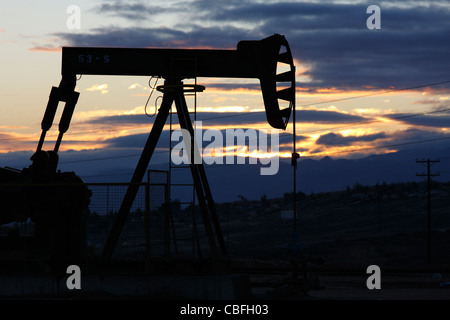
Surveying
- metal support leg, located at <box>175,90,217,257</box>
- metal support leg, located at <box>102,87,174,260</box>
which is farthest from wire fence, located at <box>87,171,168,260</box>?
metal support leg, located at <box>175,90,217,257</box>

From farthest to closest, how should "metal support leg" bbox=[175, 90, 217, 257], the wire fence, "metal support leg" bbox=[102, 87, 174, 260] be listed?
"metal support leg" bbox=[102, 87, 174, 260] < "metal support leg" bbox=[175, 90, 217, 257] < the wire fence

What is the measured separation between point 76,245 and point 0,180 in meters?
2.34

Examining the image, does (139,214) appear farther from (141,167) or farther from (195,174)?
(195,174)

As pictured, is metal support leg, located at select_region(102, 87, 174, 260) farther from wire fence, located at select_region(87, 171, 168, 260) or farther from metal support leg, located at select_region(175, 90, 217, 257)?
metal support leg, located at select_region(175, 90, 217, 257)

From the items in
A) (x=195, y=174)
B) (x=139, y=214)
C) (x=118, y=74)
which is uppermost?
(x=118, y=74)

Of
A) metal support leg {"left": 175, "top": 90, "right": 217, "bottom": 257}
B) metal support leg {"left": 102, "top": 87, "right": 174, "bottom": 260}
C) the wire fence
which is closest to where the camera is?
the wire fence

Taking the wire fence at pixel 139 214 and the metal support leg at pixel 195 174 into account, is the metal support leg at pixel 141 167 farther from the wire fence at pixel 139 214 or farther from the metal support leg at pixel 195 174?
the metal support leg at pixel 195 174

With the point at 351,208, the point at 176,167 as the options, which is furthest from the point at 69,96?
the point at 351,208

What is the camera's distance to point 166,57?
1622 centimetres

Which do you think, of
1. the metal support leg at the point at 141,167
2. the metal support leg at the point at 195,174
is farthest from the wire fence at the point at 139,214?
the metal support leg at the point at 195,174

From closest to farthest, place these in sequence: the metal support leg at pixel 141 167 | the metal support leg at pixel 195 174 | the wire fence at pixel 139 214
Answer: the wire fence at pixel 139 214, the metal support leg at pixel 195 174, the metal support leg at pixel 141 167

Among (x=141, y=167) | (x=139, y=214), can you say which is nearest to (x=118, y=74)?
(x=141, y=167)
